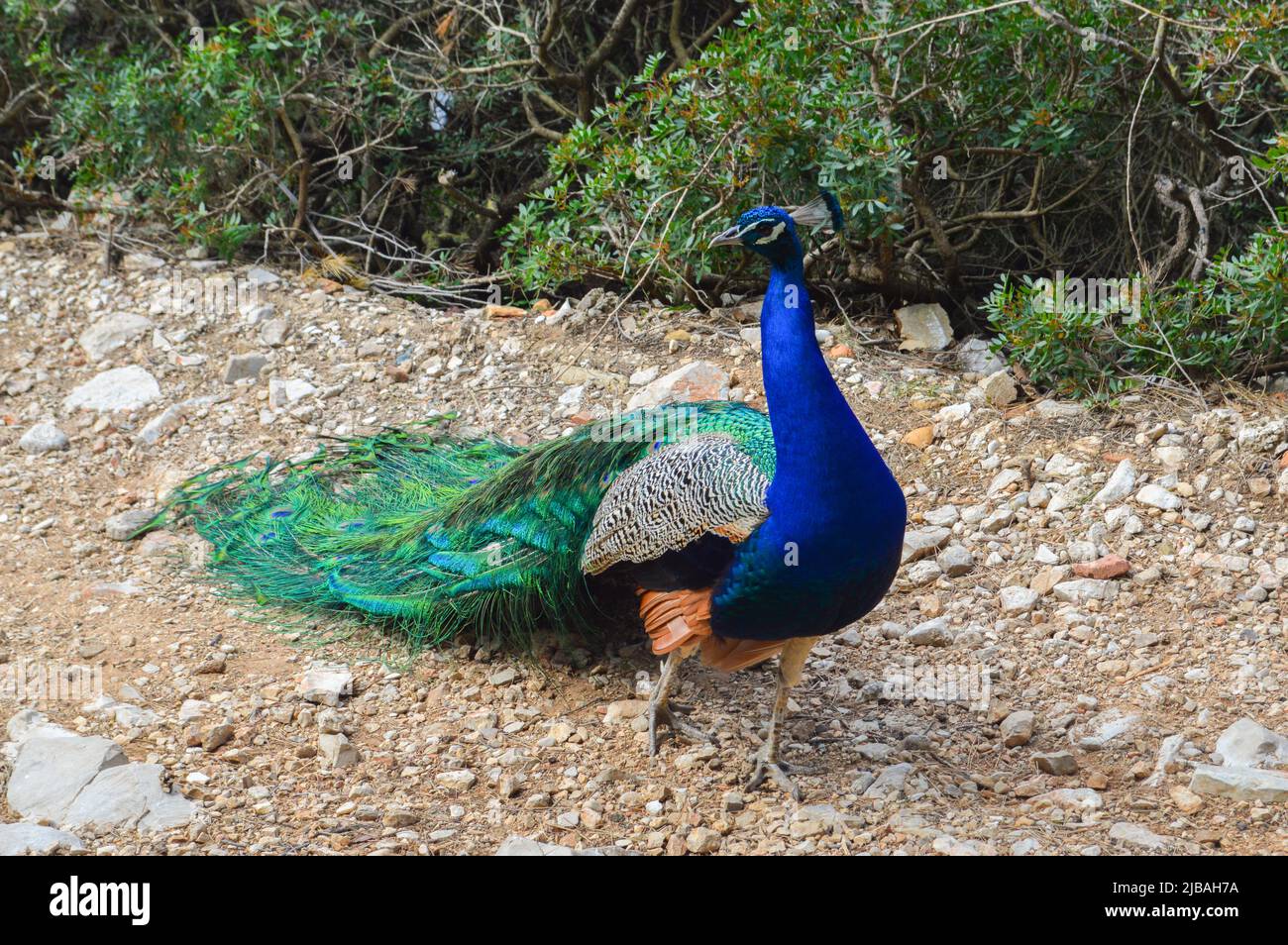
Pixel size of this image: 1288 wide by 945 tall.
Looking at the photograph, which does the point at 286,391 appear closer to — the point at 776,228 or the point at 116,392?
the point at 116,392

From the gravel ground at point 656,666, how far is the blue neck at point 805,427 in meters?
0.86

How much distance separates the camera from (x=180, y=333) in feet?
20.7

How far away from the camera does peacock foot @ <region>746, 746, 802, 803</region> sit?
3459 mm

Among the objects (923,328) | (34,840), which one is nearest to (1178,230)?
(923,328)

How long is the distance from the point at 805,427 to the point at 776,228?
530 millimetres

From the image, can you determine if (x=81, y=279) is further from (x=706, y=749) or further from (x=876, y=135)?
(x=706, y=749)

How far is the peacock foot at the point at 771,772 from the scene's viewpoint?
3.46 m

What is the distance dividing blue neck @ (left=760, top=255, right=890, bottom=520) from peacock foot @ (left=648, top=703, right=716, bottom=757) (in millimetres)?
871

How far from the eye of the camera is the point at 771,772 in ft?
11.5

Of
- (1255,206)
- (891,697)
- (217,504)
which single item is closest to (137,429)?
(217,504)

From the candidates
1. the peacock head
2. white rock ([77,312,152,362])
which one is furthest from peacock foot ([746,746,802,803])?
white rock ([77,312,152,362])

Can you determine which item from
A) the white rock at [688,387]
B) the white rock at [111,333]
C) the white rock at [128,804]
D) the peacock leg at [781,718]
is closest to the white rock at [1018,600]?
the peacock leg at [781,718]

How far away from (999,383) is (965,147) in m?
1.10

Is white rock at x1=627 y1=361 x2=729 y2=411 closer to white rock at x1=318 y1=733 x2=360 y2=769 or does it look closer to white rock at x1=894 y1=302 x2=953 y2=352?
white rock at x1=894 y1=302 x2=953 y2=352
